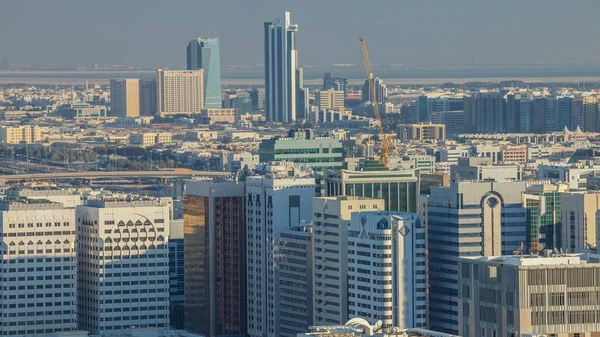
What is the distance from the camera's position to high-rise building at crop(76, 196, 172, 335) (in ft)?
129

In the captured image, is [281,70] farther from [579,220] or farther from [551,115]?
[579,220]

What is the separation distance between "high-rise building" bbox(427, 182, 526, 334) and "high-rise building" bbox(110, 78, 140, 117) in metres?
101

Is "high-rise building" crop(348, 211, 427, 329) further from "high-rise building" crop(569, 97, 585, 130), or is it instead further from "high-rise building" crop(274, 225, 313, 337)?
"high-rise building" crop(569, 97, 585, 130)

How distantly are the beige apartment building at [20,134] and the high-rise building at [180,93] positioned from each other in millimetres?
30636

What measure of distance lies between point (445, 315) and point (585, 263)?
933 cm

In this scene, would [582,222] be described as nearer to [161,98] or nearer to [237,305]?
[237,305]

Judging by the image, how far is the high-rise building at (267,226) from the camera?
133ft

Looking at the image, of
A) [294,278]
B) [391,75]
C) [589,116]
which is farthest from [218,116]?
[294,278]

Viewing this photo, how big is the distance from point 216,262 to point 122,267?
3.10 m

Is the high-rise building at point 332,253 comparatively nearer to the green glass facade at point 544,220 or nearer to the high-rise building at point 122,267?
the green glass facade at point 544,220

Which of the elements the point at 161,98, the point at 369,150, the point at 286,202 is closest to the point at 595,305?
the point at 286,202

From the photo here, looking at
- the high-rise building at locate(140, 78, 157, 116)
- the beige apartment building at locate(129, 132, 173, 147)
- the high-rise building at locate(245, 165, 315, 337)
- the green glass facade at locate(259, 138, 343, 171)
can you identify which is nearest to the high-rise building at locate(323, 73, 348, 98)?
the high-rise building at locate(140, 78, 157, 116)

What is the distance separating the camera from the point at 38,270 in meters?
39.2

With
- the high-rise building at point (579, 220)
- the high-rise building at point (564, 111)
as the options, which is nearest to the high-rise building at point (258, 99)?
the high-rise building at point (564, 111)
